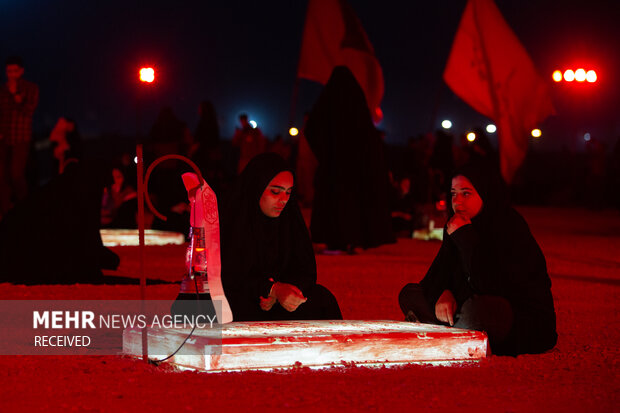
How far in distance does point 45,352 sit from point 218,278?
1088mm

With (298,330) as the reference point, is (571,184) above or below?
above

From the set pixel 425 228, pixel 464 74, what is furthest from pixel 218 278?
pixel 464 74

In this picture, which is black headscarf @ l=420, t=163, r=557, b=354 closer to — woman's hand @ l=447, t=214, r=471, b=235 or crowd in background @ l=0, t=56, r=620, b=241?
woman's hand @ l=447, t=214, r=471, b=235

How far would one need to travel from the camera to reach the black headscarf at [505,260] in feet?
16.7

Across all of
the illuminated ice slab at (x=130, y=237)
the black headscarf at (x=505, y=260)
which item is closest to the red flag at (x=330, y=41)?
the illuminated ice slab at (x=130, y=237)

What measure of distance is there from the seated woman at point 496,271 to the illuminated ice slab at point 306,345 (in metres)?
0.25

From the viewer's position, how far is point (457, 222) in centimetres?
511

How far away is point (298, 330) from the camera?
4.61m

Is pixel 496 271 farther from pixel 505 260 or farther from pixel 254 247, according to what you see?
pixel 254 247

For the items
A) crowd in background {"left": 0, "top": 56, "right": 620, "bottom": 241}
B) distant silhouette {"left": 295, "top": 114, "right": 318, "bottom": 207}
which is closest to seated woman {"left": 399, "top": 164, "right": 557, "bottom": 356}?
crowd in background {"left": 0, "top": 56, "right": 620, "bottom": 241}

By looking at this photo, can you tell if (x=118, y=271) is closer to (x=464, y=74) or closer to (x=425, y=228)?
(x=425, y=228)

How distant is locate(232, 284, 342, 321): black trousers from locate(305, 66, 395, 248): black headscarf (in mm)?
5846

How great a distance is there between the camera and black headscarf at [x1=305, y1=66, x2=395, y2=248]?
11.4 m

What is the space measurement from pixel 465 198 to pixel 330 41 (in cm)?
1137
